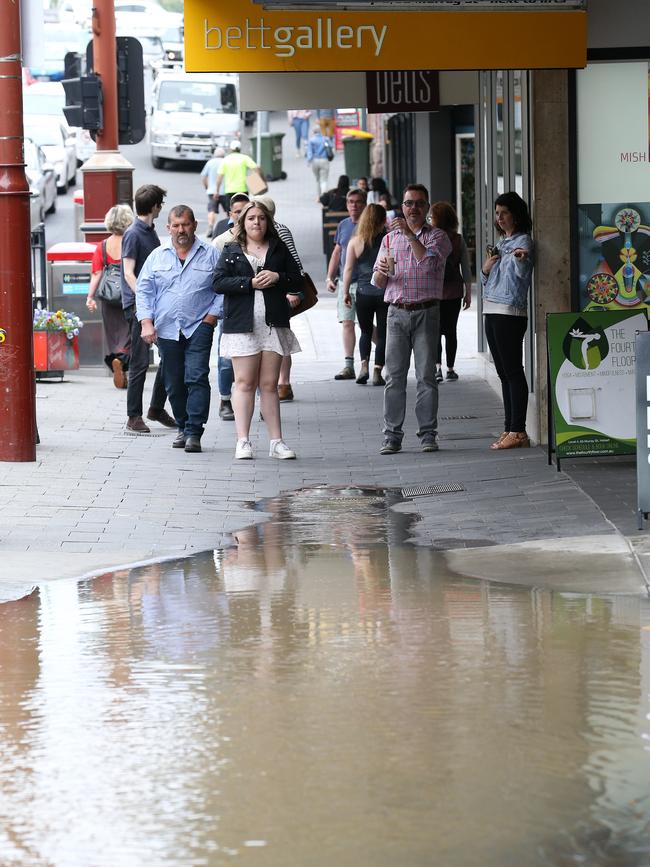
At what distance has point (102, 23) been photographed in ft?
59.2

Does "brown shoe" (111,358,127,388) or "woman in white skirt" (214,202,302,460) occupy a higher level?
"woman in white skirt" (214,202,302,460)

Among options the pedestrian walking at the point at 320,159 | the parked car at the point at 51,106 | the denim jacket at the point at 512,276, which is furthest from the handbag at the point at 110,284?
the parked car at the point at 51,106

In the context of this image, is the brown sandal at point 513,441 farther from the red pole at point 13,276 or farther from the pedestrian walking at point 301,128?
the pedestrian walking at point 301,128

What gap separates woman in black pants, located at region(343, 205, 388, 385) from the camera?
1530 cm

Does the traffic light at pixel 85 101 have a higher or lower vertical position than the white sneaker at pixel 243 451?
higher

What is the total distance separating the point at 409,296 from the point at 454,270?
4004mm

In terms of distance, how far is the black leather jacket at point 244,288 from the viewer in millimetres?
11336

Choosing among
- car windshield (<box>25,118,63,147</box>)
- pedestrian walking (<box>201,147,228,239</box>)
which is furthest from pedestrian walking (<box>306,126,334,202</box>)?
car windshield (<box>25,118,63,147</box>)

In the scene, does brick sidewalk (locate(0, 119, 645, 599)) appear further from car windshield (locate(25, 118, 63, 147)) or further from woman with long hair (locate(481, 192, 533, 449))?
car windshield (locate(25, 118, 63, 147))

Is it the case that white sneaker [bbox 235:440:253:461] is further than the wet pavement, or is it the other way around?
white sneaker [bbox 235:440:253:461]

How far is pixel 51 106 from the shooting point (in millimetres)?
41031

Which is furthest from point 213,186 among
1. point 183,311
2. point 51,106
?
point 183,311

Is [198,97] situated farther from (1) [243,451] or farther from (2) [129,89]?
(1) [243,451]

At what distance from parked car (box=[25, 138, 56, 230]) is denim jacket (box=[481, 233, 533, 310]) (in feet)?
73.4
